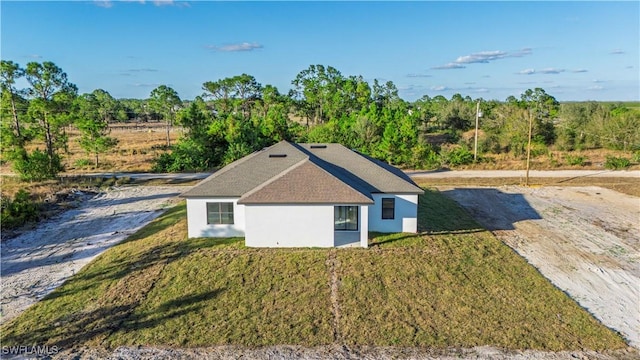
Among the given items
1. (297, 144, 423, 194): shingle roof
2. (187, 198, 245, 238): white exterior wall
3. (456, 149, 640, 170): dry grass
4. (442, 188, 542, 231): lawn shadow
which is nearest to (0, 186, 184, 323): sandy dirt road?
(187, 198, 245, 238): white exterior wall

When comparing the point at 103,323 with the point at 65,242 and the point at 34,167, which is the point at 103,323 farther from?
the point at 34,167

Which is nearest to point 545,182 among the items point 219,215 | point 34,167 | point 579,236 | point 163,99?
point 579,236

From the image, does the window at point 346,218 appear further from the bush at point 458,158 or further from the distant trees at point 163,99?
the distant trees at point 163,99

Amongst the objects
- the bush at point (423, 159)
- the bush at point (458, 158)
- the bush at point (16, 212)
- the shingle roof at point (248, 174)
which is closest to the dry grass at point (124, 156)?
the bush at point (16, 212)

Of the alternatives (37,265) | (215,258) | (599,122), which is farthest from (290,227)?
(599,122)

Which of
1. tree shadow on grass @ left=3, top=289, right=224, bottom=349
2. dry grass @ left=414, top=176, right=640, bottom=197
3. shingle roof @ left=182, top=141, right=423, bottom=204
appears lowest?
tree shadow on grass @ left=3, top=289, right=224, bottom=349

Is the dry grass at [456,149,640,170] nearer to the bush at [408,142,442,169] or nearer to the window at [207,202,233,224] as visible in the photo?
the bush at [408,142,442,169]
